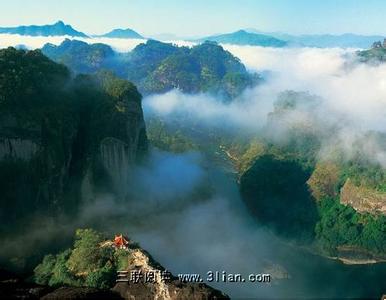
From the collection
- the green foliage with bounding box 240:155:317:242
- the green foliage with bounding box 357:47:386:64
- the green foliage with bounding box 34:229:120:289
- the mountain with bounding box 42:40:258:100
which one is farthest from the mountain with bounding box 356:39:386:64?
the green foliage with bounding box 34:229:120:289

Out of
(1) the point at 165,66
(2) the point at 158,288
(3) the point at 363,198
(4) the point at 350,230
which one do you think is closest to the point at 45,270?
(2) the point at 158,288

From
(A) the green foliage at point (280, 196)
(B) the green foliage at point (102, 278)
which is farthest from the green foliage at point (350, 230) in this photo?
(B) the green foliage at point (102, 278)

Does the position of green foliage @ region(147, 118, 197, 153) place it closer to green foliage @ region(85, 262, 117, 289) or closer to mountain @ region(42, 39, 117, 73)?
green foliage @ region(85, 262, 117, 289)

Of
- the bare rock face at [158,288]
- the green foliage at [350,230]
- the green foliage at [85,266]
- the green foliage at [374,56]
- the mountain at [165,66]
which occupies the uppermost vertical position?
the bare rock face at [158,288]

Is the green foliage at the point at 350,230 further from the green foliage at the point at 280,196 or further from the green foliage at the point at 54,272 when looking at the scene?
the green foliage at the point at 54,272

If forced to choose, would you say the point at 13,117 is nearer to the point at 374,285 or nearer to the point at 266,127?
the point at 374,285

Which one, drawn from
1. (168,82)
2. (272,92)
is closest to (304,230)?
(272,92)
